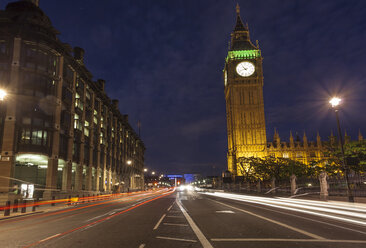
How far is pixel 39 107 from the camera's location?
35531 mm

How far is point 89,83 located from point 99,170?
59.2 ft

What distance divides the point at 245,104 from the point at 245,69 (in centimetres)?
1452

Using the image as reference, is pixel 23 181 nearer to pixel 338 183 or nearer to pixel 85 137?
pixel 85 137

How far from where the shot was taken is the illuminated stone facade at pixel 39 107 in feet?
108

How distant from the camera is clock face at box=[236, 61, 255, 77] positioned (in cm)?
10619

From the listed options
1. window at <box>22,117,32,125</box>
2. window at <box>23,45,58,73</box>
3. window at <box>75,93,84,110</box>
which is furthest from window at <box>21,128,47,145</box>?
window at <box>75,93,84,110</box>

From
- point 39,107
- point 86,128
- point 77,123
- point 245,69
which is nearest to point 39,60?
point 39,107

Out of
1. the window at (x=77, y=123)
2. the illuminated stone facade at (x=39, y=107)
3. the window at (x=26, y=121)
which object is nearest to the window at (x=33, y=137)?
the illuminated stone facade at (x=39, y=107)

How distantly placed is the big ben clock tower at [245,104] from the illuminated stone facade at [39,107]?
6463 centimetres

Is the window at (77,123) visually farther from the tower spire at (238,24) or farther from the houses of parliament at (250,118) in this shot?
the tower spire at (238,24)

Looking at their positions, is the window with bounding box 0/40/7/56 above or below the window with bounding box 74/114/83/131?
above

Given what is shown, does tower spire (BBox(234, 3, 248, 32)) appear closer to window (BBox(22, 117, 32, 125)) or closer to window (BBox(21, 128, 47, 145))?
window (BBox(21, 128, 47, 145))

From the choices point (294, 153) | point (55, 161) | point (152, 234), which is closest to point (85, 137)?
point (55, 161)

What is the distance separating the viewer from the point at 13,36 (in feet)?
113
